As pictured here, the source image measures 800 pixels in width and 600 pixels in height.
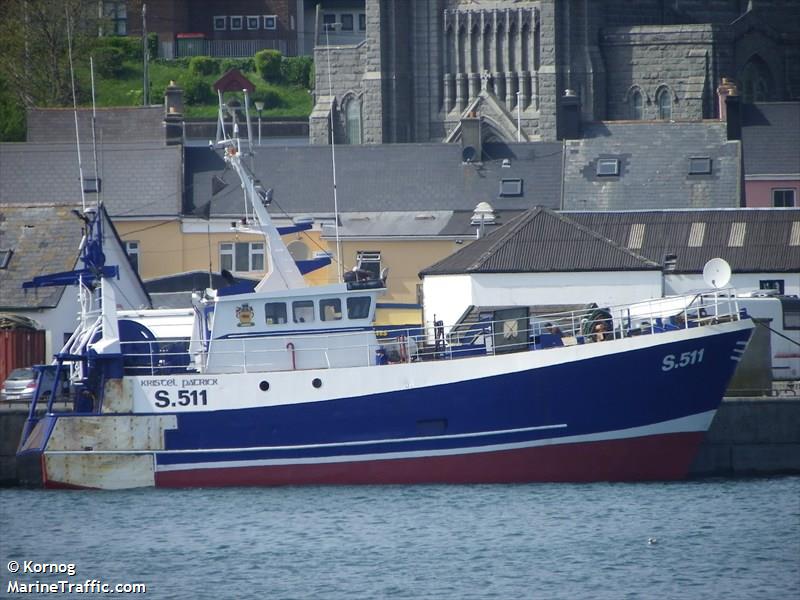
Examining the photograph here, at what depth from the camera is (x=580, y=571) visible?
112ft

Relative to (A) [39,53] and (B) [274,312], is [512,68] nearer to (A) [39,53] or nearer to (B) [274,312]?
(A) [39,53]

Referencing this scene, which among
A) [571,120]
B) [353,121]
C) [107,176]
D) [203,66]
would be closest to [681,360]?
[107,176]

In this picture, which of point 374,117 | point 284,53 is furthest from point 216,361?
point 284,53

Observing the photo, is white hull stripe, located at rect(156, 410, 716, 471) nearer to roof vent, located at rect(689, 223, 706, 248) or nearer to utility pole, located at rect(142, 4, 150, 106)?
roof vent, located at rect(689, 223, 706, 248)

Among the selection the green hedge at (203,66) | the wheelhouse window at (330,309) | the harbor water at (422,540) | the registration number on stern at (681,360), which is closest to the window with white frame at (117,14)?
Answer: the green hedge at (203,66)

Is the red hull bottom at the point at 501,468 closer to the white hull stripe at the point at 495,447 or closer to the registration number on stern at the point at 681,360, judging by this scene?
the white hull stripe at the point at 495,447

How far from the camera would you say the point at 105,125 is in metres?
71.2

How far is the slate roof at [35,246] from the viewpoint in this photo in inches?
2040

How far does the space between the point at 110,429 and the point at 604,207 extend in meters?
24.2

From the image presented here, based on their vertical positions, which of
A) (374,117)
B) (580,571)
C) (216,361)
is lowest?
(580,571)

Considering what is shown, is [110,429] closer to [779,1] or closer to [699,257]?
[699,257]

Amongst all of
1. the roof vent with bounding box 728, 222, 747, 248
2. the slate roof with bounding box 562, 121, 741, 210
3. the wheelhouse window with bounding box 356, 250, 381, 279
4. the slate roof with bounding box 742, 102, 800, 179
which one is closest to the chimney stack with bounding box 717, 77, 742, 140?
the slate roof with bounding box 562, 121, 741, 210

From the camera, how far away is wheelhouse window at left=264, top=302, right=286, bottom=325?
41.7 meters

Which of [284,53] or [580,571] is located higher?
[284,53]
